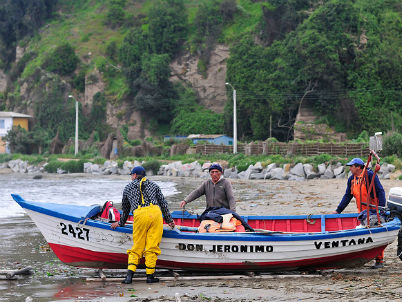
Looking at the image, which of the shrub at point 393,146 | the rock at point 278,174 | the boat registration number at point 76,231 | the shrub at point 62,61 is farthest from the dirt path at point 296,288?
the shrub at point 62,61

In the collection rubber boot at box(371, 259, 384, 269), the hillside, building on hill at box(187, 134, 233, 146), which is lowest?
rubber boot at box(371, 259, 384, 269)

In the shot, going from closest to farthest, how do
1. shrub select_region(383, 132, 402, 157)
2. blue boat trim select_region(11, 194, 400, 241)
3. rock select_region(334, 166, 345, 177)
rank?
blue boat trim select_region(11, 194, 400, 241) → shrub select_region(383, 132, 402, 157) → rock select_region(334, 166, 345, 177)

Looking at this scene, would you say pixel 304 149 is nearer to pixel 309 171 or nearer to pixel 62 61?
pixel 309 171

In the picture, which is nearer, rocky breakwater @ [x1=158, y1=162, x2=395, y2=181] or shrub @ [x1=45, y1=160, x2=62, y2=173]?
rocky breakwater @ [x1=158, y1=162, x2=395, y2=181]

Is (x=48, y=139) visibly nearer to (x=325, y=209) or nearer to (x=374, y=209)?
(x=325, y=209)

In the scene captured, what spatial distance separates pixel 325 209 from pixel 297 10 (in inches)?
1882

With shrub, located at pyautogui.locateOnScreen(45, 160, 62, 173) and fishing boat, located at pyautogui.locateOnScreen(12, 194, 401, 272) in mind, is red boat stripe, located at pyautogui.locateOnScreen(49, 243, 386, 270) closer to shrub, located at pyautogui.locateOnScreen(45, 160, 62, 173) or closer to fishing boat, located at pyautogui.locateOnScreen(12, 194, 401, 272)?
fishing boat, located at pyautogui.locateOnScreen(12, 194, 401, 272)

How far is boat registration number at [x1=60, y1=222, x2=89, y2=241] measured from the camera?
10.7m

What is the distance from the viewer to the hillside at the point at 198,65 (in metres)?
55.0

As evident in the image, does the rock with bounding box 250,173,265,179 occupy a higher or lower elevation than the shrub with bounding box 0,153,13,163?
lower

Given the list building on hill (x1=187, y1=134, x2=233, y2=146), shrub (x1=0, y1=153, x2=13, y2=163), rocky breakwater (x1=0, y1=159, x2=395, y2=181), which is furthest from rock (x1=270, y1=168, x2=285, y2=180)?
shrub (x1=0, y1=153, x2=13, y2=163)

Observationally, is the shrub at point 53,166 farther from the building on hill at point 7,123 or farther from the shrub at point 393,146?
the shrub at point 393,146

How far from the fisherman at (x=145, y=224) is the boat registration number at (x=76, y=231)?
3.07 ft

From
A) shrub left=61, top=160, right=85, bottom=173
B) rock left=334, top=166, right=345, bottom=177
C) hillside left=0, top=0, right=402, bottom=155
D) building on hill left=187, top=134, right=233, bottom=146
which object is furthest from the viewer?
building on hill left=187, top=134, right=233, bottom=146
